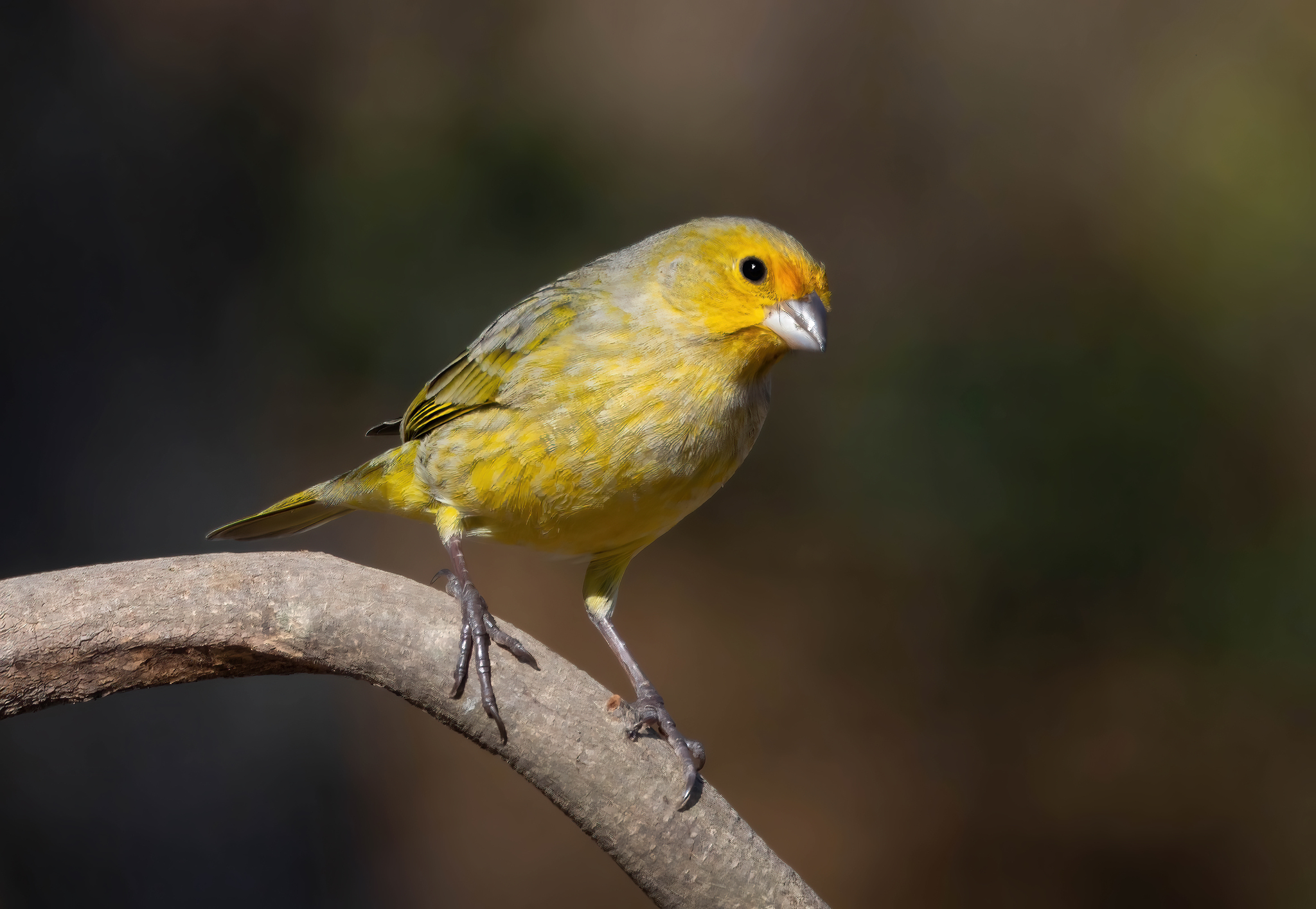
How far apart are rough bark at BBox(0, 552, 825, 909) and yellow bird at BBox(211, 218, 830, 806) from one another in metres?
0.08

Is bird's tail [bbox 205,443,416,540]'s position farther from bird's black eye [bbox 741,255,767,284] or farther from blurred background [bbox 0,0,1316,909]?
blurred background [bbox 0,0,1316,909]

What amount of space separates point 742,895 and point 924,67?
15.5ft

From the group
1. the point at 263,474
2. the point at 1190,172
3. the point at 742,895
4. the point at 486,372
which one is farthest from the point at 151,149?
the point at 1190,172

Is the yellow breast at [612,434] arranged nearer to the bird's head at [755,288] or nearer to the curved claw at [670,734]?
the bird's head at [755,288]

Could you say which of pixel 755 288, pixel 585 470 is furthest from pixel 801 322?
pixel 585 470

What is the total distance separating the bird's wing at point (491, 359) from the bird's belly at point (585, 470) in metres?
0.12

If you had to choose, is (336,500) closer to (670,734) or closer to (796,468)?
(670,734)

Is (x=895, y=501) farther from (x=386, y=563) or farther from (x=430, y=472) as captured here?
(x=430, y=472)

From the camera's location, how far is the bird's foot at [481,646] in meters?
2.08

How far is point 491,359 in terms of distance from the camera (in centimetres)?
269

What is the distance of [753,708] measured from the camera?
5227 millimetres

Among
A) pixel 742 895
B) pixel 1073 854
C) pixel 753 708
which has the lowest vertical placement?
pixel 1073 854

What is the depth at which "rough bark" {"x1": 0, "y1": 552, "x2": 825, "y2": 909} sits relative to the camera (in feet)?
6.64

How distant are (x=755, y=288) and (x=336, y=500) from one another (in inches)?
52.0
